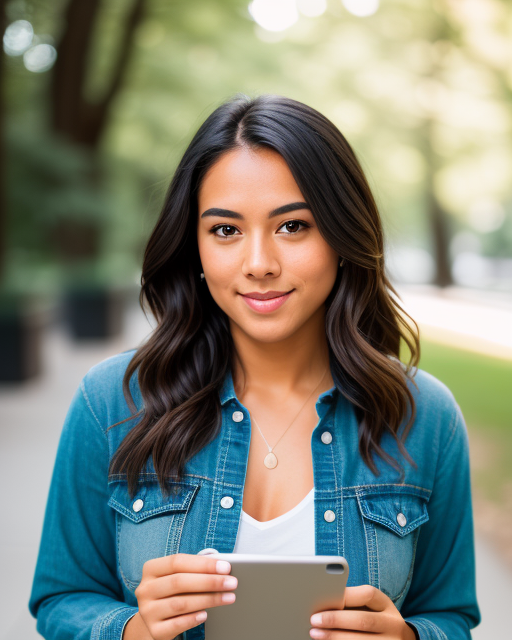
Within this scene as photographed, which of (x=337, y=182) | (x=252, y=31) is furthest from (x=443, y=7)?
(x=337, y=182)

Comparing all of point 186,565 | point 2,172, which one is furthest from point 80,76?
point 186,565

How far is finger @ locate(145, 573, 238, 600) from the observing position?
136cm

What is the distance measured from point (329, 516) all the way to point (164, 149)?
534 inches

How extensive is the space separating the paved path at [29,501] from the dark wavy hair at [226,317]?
95.9 inches

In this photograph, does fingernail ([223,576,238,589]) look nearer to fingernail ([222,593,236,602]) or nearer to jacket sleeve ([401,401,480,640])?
fingernail ([222,593,236,602])

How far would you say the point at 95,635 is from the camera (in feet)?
5.46

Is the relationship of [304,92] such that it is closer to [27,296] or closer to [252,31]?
[252,31]

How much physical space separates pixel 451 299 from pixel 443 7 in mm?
10270

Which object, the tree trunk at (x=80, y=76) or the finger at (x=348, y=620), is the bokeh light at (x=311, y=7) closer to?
the tree trunk at (x=80, y=76)

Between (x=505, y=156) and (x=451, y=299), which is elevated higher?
(x=505, y=156)

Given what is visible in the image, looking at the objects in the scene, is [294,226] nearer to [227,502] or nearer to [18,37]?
[227,502]

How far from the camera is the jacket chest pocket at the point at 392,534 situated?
1.73 metres

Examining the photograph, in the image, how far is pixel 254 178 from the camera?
1706mm

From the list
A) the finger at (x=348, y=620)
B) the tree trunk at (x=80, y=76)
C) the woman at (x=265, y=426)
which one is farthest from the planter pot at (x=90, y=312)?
the finger at (x=348, y=620)
